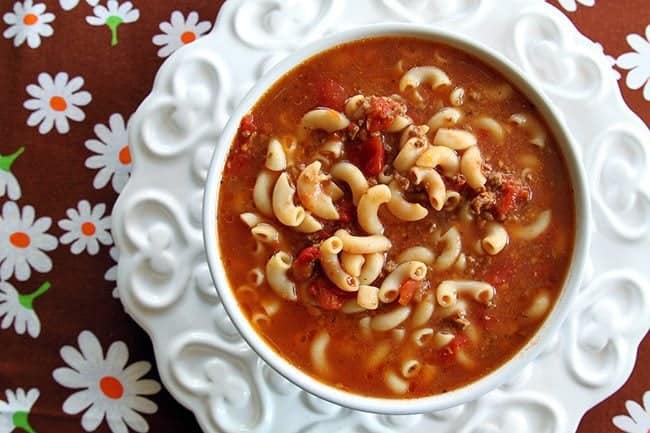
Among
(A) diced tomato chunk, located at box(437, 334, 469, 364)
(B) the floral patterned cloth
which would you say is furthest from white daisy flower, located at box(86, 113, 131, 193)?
(A) diced tomato chunk, located at box(437, 334, 469, 364)

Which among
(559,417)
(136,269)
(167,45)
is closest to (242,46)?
(167,45)

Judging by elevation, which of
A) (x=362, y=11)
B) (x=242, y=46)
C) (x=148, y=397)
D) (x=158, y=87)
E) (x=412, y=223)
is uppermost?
(x=362, y=11)

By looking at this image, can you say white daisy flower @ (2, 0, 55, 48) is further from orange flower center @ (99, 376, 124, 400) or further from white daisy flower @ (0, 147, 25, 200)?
orange flower center @ (99, 376, 124, 400)

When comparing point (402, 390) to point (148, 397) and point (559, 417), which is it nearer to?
point (559, 417)

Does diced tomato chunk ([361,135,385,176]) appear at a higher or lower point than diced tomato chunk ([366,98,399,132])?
lower

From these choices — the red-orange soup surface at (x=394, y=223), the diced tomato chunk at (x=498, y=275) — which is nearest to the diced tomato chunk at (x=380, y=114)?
the red-orange soup surface at (x=394, y=223)
